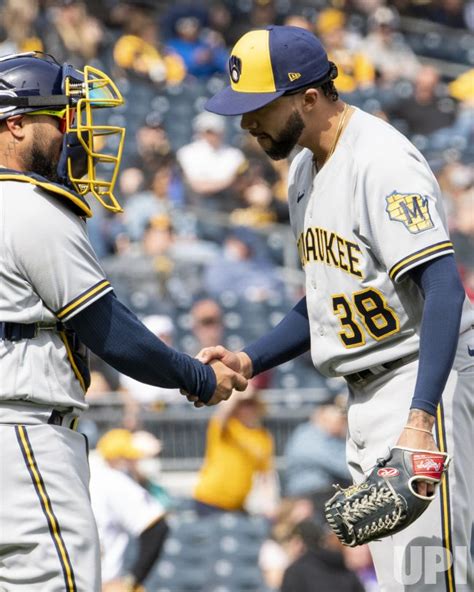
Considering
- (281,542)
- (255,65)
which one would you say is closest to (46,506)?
(255,65)

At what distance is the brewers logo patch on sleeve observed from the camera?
3.28 m

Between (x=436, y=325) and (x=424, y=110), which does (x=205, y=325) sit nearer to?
(x=424, y=110)

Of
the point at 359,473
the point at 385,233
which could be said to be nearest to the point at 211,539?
the point at 359,473

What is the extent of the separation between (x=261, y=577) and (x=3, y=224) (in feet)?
15.2

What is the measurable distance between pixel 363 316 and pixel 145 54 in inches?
367

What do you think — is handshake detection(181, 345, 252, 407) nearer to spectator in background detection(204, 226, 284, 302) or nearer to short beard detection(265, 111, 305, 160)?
short beard detection(265, 111, 305, 160)

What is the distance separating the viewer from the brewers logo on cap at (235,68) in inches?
140

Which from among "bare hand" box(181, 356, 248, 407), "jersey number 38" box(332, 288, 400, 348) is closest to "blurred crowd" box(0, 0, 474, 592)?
"bare hand" box(181, 356, 248, 407)

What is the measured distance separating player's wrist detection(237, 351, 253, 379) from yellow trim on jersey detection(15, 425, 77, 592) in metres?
0.92

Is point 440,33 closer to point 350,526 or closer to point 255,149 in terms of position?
point 255,149

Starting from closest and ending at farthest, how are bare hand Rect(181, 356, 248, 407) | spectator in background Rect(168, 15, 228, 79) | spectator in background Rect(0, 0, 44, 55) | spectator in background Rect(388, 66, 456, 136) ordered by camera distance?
bare hand Rect(181, 356, 248, 407) → spectator in background Rect(0, 0, 44, 55) → spectator in background Rect(388, 66, 456, 136) → spectator in background Rect(168, 15, 228, 79)

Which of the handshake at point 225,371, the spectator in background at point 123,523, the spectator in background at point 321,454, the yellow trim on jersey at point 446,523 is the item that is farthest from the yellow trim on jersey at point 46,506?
the spectator in background at point 321,454

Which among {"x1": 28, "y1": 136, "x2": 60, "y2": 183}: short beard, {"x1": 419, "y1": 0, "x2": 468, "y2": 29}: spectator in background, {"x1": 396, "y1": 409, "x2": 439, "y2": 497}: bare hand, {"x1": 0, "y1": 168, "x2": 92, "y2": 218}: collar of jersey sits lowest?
{"x1": 396, "y1": 409, "x2": 439, "y2": 497}: bare hand

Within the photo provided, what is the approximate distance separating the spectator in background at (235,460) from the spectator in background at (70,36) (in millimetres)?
5164
